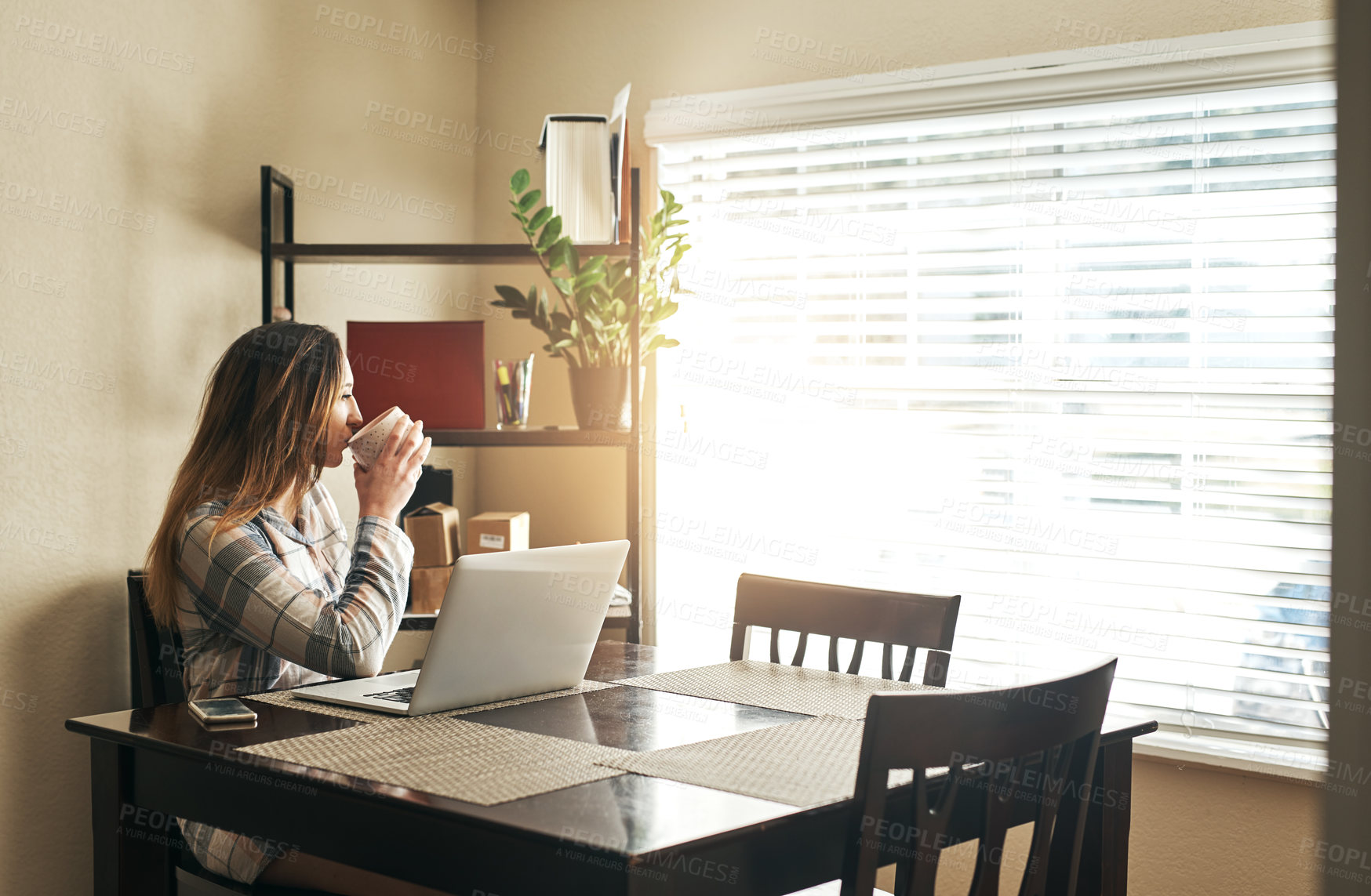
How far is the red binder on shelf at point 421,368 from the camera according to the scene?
8.26ft

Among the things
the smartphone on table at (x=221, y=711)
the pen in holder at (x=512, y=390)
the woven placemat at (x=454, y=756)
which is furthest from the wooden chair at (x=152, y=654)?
the pen in holder at (x=512, y=390)

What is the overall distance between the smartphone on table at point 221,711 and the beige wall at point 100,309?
733 millimetres

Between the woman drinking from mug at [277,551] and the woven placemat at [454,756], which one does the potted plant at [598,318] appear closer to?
the woman drinking from mug at [277,551]

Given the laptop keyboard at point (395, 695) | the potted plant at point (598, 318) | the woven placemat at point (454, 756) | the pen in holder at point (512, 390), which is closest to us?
the woven placemat at point (454, 756)

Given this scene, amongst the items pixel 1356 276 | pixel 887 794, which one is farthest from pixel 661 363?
pixel 1356 276

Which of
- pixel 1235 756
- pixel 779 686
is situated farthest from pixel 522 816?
pixel 1235 756

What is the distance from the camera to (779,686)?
5.32 ft

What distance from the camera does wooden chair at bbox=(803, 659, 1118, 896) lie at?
0.96m

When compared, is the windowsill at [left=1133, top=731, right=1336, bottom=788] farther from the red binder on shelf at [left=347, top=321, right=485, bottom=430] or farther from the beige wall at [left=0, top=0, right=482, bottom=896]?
the beige wall at [left=0, top=0, right=482, bottom=896]

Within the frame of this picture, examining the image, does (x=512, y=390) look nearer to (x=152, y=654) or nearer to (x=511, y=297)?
(x=511, y=297)

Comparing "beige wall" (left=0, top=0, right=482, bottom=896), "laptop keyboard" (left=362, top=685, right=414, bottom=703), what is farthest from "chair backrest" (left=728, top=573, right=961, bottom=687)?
"beige wall" (left=0, top=0, right=482, bottom=896)

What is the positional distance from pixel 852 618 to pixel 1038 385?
906 millimetres

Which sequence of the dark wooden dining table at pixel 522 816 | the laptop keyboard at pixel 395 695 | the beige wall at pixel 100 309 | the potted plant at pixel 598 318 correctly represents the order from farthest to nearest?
the potted plant at pixel 598 318, the beige wall at pixel 100 309, the laptop keyboard at pixel 395 695, the dark wooden dining table at pixel 522 816

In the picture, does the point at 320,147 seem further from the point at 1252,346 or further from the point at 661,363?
the point at 1252,346
